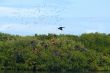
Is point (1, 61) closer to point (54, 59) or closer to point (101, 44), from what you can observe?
point (54, 59)

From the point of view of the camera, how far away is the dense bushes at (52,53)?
56.9 metres

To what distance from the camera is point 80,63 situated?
58.2m

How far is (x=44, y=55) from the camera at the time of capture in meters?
58.5

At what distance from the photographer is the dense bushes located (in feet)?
187

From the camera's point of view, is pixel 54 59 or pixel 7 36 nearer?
pixel 54 59

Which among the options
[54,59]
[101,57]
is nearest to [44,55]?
[54,59]

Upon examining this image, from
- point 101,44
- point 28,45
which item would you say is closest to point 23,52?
point 28,45

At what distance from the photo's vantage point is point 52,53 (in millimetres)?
58812

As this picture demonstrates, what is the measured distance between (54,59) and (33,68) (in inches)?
95.2

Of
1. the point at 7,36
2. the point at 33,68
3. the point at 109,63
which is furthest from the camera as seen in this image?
the point at 7,36

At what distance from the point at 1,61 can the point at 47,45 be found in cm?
554

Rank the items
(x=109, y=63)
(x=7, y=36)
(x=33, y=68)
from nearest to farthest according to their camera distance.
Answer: (x=33, y=68)
(x=109, y=63)
(x=7, y=36)

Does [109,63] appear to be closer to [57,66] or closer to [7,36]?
[57,66]

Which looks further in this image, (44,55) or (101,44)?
(101,44)
